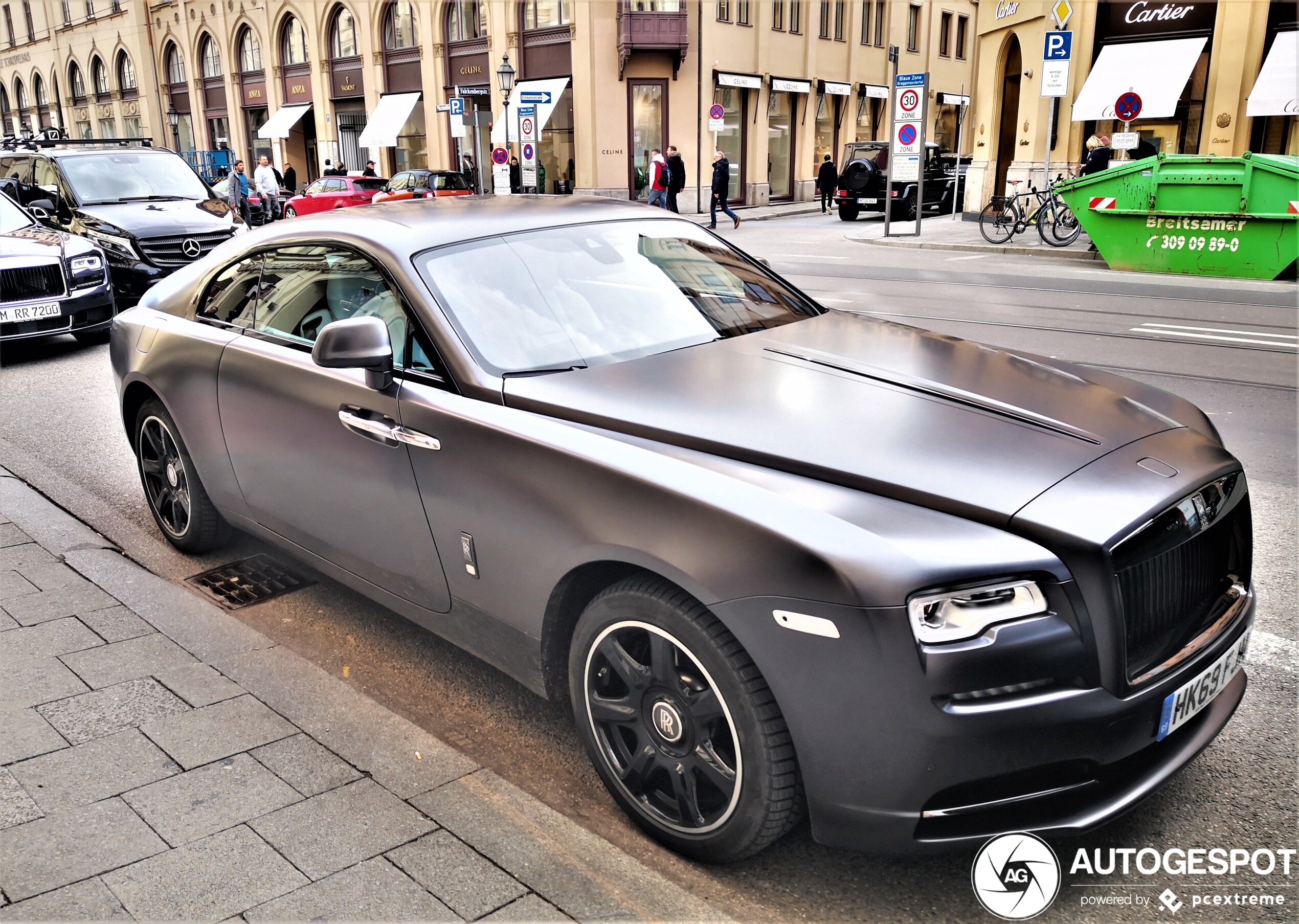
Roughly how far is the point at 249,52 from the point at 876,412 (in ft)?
171

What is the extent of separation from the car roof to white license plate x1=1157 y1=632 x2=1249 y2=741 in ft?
8.02

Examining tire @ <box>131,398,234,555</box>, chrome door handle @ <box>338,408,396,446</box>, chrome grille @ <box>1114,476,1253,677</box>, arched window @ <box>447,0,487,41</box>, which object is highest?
arched window @ <box>447,0,487,41</box>

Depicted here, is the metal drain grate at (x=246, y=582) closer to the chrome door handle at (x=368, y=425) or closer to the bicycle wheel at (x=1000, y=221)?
the chrome door handle at (x=368, y=425)

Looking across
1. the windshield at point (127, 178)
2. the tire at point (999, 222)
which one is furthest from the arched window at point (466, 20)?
the windshield at point (127, 178)

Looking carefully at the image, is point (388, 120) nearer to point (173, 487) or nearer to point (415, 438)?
point (173, 487)

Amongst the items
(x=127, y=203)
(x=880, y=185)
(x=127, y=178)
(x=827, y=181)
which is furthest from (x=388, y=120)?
(x=127, y=203)

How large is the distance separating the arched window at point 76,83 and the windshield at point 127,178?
56163mm

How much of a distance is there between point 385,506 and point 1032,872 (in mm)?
2098

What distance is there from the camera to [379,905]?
96.0 inches

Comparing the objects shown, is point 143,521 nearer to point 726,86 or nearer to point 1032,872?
point 1032,872

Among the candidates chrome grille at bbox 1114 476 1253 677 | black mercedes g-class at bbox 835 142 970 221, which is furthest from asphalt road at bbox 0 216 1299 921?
black mercedes g-class at bbox 835 142 970 221

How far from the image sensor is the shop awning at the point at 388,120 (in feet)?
130

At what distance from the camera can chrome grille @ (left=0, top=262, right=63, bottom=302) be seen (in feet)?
30.9

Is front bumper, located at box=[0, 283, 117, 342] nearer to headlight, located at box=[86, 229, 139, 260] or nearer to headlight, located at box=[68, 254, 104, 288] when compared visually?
headlight, located at box=[68, 254, 104, 288]
